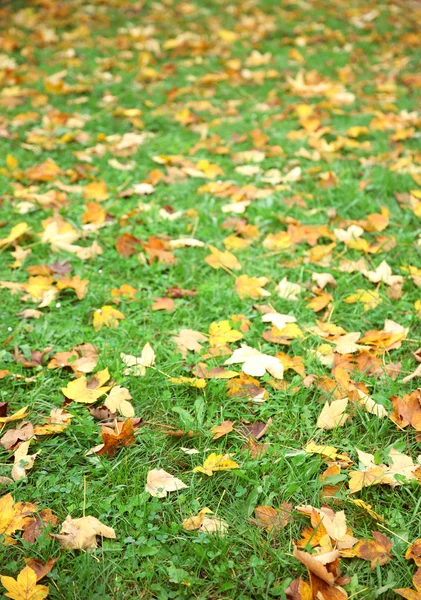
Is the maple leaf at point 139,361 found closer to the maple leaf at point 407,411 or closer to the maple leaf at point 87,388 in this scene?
the maple leaf at point 87,388

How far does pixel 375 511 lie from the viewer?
164 cm

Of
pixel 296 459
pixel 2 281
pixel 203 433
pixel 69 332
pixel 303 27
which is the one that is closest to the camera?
pixel 296 459

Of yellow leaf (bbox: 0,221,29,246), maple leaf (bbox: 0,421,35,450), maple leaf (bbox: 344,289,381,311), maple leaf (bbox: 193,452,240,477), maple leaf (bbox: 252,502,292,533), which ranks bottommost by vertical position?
maple leaf (bbox: 344,289,381,311)

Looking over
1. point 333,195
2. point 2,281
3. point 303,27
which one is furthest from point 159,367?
point 303,27

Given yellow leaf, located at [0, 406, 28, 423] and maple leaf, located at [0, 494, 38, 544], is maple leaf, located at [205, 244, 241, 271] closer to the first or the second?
yellow leaf, located at [0, 406, 28, 423]

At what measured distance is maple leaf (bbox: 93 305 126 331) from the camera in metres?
2.35

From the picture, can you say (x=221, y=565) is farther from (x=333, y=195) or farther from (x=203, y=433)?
(x=333, y=195)

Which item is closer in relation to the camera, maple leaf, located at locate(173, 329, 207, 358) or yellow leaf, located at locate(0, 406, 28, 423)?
yellow leaf, located at locate(0, 406, 28, 423)

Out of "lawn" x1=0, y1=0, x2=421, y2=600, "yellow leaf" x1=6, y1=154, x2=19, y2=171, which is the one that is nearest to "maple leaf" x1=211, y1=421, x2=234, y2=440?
"lawn" x1=0, y1=0, x2=421, y2=600

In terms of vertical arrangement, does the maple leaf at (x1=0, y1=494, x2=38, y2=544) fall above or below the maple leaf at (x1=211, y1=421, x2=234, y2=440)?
above

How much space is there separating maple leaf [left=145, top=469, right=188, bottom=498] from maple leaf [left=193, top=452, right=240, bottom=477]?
0.07 m

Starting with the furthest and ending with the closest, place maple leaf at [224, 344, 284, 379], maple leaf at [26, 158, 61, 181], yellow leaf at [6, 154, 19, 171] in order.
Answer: yellow leaf at [6, 154, 19, 171], maple leaf at [26, 158, 61, 181], maple leaf at [224, 344, 284, 379]

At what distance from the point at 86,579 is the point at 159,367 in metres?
0.83

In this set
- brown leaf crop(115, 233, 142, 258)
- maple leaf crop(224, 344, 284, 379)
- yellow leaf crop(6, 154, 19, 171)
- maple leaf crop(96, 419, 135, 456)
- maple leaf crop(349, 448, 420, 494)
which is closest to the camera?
maple leaf crop(349, 448, 420, 494)
